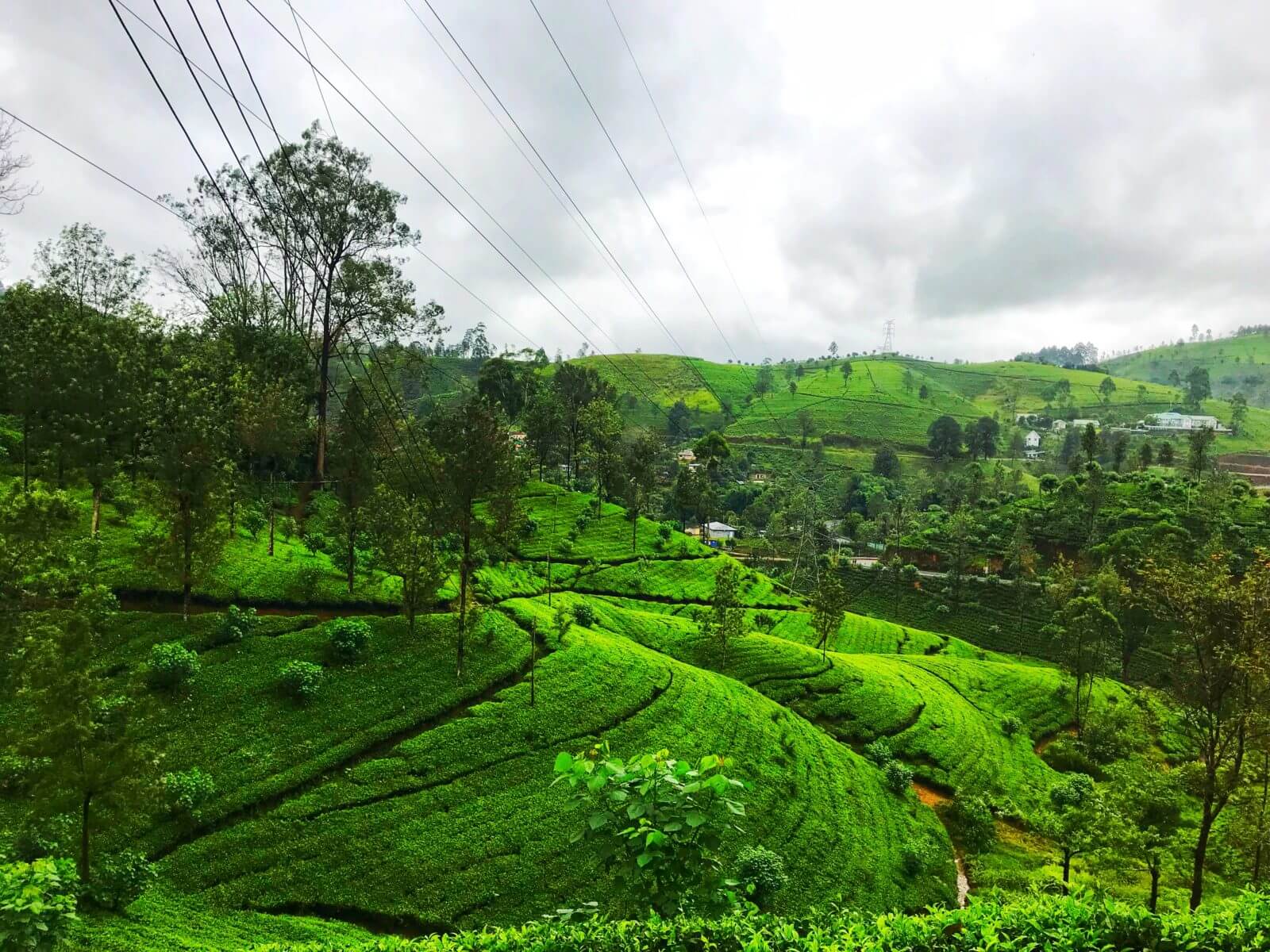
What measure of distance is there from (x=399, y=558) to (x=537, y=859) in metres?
10.7

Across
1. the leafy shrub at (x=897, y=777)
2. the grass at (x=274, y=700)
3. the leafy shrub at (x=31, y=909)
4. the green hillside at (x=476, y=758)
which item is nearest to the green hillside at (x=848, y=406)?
the green hillside at (x=476, y=758)

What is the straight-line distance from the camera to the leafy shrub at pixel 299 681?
18.5m

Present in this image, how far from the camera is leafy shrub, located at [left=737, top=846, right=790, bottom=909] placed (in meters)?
17.2

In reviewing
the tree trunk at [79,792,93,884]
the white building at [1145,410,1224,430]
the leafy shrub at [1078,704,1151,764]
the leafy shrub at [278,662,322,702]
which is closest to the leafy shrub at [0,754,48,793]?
the tree trunk at [79,792,93,884]

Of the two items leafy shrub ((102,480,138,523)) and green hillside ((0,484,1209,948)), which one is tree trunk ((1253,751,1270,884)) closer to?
green hillside ((0,484,1209,948))

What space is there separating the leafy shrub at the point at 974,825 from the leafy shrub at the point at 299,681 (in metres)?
24.5

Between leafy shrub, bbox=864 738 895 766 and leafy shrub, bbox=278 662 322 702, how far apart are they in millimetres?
22768

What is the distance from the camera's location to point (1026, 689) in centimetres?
4412

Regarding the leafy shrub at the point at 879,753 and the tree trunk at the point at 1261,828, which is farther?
the leafy shrub at the point at 879,753

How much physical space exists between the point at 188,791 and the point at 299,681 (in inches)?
162

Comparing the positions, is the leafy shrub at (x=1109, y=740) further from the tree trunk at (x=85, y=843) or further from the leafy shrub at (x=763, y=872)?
the tree trunk at (x=85, y=843)

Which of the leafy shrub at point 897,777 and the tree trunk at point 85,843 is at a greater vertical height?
the tree trunk at point 85,843

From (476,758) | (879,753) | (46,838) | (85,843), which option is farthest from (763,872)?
(46,838)

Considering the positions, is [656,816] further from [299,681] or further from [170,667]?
[170,667]
